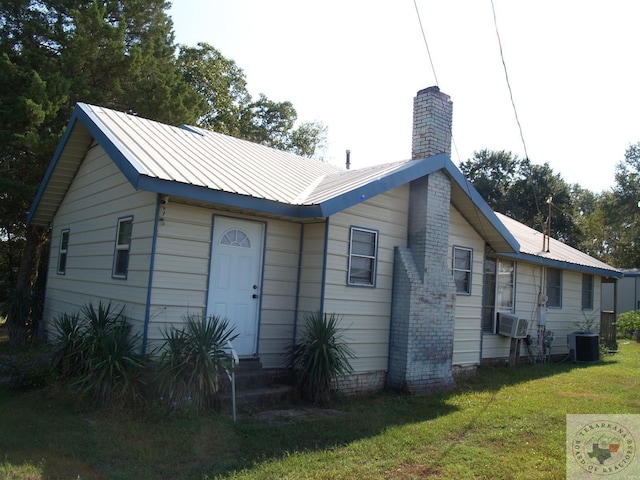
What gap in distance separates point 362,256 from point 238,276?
86.9 inches

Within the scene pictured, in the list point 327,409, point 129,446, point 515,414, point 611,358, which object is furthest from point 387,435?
point 611,358

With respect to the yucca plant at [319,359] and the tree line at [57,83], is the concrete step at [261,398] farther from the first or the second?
the tree line at [57,83]

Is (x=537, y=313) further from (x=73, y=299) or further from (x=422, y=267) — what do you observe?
(x=73, y=299)

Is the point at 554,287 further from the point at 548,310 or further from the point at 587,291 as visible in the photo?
the point at 587,291

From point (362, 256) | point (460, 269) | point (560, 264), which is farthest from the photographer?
point (560, 264)

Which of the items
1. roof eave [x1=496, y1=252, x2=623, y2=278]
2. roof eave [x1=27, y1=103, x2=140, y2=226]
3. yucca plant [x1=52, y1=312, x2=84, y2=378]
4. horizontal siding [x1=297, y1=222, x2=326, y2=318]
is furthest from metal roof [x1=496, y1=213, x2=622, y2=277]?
yucca plant [x1=52, y1=312, x2=84, y2=378]

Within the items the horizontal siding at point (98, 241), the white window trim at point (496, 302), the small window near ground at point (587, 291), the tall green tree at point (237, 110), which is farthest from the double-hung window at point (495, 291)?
the tall green tree at point (237, 110)

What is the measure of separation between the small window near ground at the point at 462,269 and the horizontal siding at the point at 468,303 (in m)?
0.09

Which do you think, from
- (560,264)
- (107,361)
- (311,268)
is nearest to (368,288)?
(311,268)

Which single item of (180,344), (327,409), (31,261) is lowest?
(327,409)

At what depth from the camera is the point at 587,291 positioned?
16.6 m

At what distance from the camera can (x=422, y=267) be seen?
939 centimetres

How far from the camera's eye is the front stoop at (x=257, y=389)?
283 inches

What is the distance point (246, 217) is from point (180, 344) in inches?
97.2
